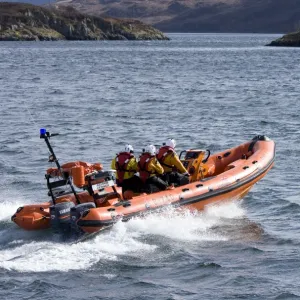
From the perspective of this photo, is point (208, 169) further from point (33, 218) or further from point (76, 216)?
point (33, 218)

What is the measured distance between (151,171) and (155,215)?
93cm

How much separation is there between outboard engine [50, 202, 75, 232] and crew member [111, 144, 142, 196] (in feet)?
5.17

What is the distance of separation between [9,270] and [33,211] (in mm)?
2265

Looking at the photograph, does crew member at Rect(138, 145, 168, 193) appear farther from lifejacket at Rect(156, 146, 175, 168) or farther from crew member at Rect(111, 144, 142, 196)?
lifejacket at Rect(156, 146, 175, 168)

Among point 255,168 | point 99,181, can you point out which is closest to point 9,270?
point 99,181

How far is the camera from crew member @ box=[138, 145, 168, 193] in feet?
50.7

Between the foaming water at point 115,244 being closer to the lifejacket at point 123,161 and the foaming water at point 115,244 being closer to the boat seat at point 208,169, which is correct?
the lifejacket at point 123,161

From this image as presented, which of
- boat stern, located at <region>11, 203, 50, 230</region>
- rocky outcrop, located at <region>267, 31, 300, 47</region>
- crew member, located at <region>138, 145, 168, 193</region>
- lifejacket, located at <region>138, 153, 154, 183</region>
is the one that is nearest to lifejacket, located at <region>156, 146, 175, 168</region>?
crew member, located at <region>138, 145, 168, 193</region>

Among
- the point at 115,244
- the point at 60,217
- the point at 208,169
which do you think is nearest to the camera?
the point at 115,244

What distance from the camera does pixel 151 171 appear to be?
1552cm

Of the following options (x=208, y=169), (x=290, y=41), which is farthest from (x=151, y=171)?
(x=290, y=41)

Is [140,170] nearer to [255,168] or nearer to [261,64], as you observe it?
[255,168]

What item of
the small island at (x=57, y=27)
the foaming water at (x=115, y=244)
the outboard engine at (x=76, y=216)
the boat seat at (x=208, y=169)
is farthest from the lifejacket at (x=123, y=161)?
the small island at (x=57, y=27)

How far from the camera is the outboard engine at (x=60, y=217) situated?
14125 millimetres
